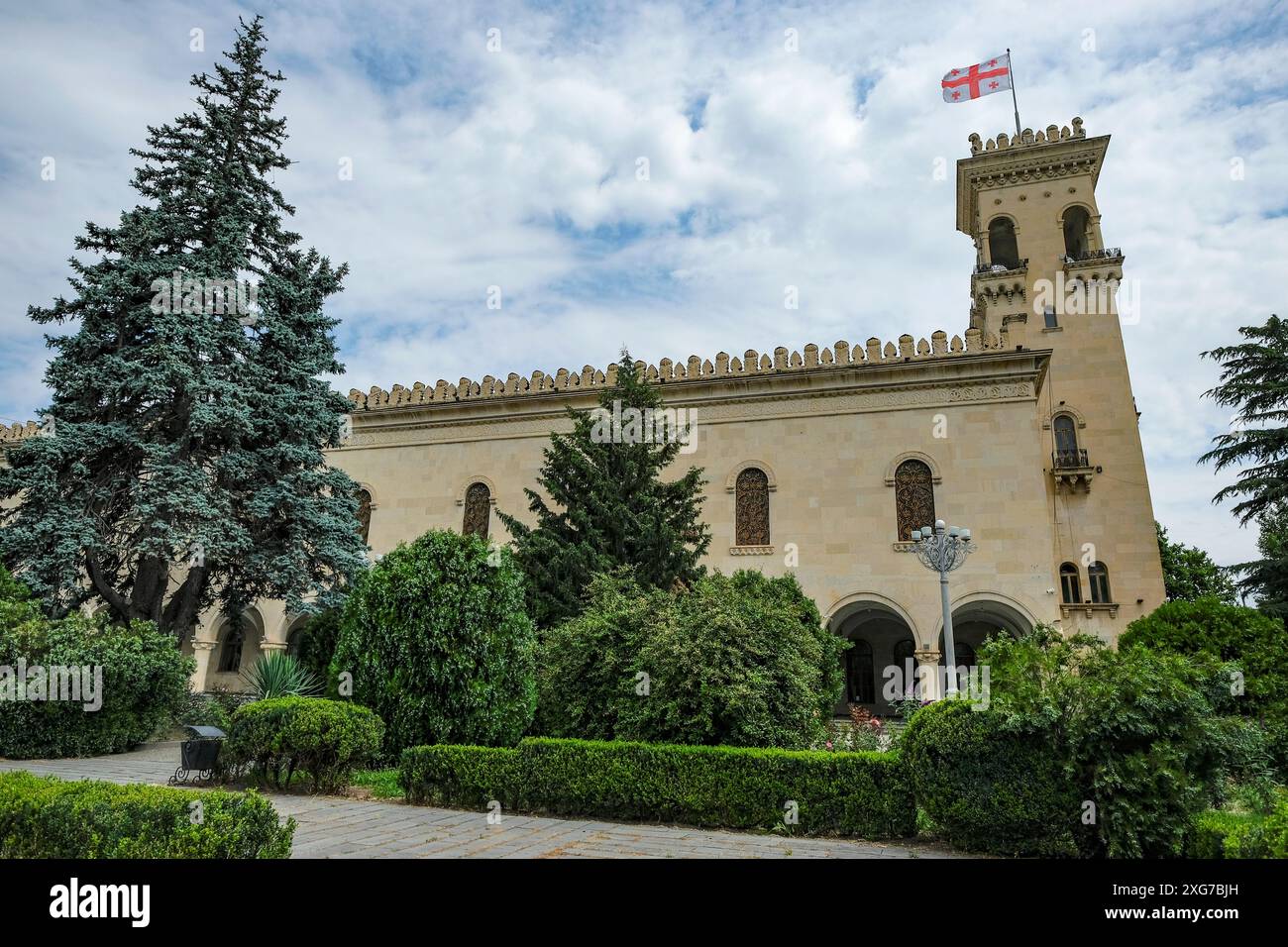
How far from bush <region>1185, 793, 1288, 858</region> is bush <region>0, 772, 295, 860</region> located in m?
5.54

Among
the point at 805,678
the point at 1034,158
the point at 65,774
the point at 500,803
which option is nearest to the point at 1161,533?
the point at 1034,158

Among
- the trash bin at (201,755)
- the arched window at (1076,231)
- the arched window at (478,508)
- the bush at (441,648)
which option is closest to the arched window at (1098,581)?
the arched window at (1076,231)

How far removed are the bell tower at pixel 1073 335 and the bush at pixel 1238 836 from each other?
13020mm

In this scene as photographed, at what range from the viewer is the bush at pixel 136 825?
398cm

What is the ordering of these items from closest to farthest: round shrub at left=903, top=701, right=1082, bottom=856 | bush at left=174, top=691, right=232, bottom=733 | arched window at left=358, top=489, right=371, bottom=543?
round shrub at left=903, top=701, right=1082, bottom=856 → bush at left=174, top=691, right=232, bottom=733 → arched window at left=358, top=489, right=371, bottom=543

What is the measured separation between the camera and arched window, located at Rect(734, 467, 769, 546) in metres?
20.0

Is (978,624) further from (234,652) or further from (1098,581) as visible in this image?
(234,652)

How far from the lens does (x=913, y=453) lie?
19141 millimetres

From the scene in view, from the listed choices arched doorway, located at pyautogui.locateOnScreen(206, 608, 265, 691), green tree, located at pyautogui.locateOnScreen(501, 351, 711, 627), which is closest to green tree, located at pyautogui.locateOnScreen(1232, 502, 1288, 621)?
green tree, located at pyautogui.locateOnScreen(501, 351, 711, 627)

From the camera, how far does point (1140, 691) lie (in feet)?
19.9

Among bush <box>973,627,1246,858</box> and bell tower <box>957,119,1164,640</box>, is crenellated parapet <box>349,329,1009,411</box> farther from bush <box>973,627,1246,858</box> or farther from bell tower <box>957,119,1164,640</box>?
bush <box>973,627,1246,858</box>

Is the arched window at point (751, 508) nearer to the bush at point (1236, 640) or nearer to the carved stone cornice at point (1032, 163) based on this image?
the bush at point (1236, 640)

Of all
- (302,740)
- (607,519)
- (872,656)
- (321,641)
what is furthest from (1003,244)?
(302,740)

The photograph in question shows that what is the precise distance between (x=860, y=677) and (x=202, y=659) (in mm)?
20812
